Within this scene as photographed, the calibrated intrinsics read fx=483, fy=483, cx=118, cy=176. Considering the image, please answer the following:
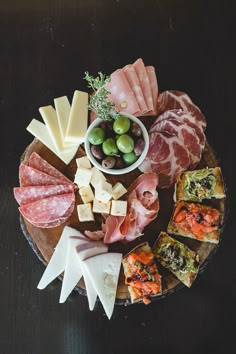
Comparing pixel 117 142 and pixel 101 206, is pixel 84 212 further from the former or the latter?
pixel 117 142

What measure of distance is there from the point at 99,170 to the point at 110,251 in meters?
0.31

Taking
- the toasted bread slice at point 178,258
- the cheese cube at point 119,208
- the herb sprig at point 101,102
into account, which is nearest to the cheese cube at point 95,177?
the cheese cube at point 119,208

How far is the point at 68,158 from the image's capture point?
188 cm

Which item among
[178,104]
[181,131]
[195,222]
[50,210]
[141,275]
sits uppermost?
[178,104]

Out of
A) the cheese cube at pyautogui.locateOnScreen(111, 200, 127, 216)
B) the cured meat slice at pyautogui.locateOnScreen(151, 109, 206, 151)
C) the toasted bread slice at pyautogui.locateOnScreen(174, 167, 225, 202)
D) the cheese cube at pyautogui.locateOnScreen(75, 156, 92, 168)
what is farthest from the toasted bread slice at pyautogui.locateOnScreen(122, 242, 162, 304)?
the cured meat slice at pyautogui.locateOnScreen(151, 109, 206, 151)

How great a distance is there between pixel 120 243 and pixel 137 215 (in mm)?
139

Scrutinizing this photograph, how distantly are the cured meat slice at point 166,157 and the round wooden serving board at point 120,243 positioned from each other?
0.05m

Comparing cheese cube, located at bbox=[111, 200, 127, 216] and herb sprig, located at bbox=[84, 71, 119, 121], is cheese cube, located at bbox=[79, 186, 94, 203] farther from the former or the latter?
herb sprig, located at bbox=[84, 71, 119, 121]

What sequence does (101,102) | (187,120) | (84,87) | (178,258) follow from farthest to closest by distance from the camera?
(84,87) → (187,120) → (178,258) → (101,102)

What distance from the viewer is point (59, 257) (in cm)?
Result: 181

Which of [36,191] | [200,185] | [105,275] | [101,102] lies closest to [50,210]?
[36,191]

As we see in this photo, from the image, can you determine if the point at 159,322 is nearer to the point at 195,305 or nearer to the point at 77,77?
the point at 195,305

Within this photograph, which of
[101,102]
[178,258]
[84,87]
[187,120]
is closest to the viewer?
[101,102]

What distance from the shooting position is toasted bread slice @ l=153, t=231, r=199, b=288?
1773mm
